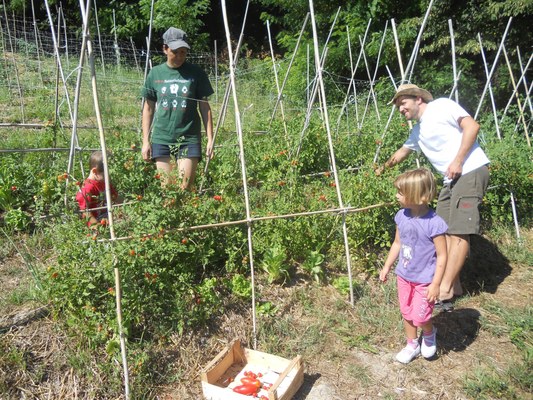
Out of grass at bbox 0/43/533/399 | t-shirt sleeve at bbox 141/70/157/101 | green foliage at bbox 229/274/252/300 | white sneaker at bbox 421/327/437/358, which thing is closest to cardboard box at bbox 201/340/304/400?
grass at bbox 0/43/533/399

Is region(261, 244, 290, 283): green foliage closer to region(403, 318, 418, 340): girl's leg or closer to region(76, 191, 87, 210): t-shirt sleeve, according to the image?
region(403, 318, 418, 340): girl's leg

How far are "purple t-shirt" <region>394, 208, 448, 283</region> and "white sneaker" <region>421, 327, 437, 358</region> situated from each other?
1.33 feet

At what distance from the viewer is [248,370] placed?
2.63 m

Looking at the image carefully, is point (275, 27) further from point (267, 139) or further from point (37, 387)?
point (37, 387)

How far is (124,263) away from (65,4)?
13.1m

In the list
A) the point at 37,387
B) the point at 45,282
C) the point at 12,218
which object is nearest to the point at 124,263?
the point at 45,282

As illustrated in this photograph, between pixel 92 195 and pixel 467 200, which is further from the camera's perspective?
pixel 92 195

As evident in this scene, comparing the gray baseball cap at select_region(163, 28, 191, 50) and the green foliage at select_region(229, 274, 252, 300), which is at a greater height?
the gray baseball cap at select_region(163, 28, 191, 50)

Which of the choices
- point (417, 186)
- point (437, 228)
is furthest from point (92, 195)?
point (437, 228)

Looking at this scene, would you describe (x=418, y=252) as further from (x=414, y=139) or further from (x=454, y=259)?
(x=414, y=139)

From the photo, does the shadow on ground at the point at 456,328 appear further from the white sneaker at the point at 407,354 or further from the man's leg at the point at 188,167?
the man's leg at the point at 188,167

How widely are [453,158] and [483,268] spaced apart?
1268mm

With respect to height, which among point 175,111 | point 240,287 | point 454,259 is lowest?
→ point 240,287

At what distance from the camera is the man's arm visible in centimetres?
276
